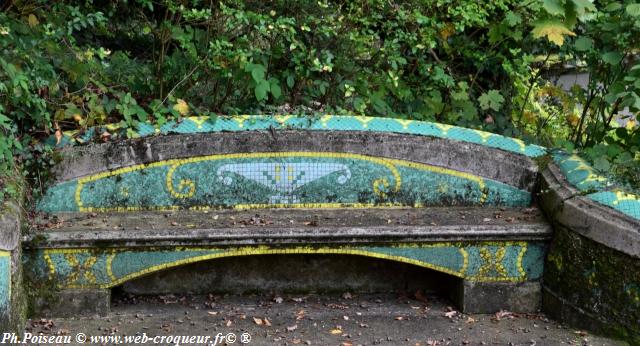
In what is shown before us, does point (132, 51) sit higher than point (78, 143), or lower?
higher

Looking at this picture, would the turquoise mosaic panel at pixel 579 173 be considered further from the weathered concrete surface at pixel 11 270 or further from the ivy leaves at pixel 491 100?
the weathered concrete surface at pixel 11 270

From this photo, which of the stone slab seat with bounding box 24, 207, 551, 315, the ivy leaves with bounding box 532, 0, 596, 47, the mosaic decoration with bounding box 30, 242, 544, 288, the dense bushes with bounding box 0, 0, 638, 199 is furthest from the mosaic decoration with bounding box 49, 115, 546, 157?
the ivy leaves with bounding box 532, 0, 596, 47

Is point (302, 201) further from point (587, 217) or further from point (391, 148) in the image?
point (587, 217)

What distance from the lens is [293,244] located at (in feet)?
15.1

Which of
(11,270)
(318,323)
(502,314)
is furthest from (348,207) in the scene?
(11,270)

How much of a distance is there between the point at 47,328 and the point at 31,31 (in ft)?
6.28

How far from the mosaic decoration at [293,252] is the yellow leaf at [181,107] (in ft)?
3.78

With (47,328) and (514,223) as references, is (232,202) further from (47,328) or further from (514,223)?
(514,223)

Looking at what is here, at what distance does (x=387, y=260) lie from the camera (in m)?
5.16

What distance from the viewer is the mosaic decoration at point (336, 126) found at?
201 inches

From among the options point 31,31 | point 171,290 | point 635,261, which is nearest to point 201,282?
point 171,290

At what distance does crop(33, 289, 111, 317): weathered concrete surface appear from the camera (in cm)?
451

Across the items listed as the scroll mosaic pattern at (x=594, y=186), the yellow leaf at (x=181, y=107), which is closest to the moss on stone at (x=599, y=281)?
the scroll mosaic pattern at (x=594, y=186)

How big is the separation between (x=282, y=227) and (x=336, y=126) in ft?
2.98
